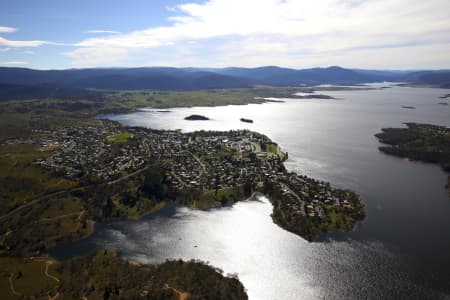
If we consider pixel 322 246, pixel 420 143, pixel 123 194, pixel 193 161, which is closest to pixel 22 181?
pixel 123 194

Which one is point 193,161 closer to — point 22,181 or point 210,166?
point 210,166

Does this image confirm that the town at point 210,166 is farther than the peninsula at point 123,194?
Yes

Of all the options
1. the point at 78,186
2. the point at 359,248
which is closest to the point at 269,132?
the point at 78,186

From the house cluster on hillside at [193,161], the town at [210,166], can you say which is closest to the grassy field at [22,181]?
the town at [210,166]

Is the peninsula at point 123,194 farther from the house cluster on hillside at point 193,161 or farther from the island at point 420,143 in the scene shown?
the island at point 420,143

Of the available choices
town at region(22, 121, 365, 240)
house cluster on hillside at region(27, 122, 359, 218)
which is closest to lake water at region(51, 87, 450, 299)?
town at region(22, 121, 365, 240)

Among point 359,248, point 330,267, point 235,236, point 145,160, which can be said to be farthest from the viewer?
point 145,160

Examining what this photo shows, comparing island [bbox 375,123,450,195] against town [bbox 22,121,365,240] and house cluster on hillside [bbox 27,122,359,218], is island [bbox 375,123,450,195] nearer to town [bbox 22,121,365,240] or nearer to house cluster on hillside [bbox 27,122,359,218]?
town [bbox 22,121,365,240]

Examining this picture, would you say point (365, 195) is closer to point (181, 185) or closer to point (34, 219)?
point (181, 185)

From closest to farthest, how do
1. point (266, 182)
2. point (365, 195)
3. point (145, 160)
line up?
1. point (365, 195)
2. point (266, 182)
3. point (145, 160)
